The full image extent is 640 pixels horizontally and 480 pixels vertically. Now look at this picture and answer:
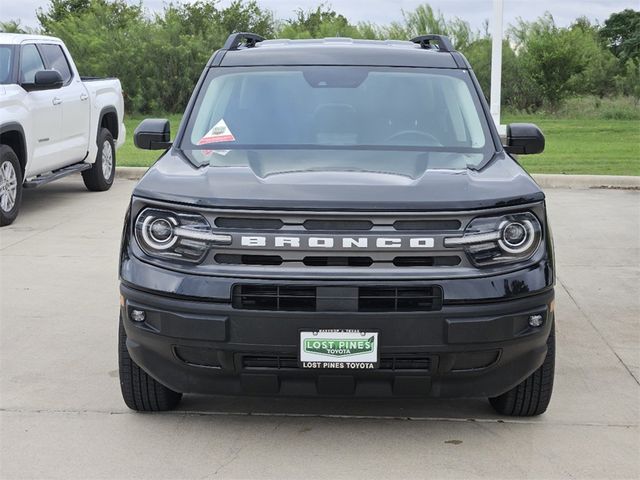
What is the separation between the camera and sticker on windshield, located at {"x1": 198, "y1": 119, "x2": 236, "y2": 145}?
5.30 meters

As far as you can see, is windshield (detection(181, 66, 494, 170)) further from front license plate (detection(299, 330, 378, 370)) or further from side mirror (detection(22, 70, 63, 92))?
side mirror (detection(22, 70, 63, 92))

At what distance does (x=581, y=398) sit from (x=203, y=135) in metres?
2.28

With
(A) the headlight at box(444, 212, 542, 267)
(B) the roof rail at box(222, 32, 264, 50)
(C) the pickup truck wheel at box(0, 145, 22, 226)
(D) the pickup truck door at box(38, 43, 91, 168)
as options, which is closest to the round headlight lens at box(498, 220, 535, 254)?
(A) the headlight at box(444, 212, 542, 267)

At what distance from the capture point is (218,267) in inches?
168

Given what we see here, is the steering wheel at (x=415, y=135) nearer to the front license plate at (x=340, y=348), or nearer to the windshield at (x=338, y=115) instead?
the windshield at (x=338, y=115)

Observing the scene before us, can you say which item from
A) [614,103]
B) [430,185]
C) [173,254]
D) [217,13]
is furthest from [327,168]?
[217,13]

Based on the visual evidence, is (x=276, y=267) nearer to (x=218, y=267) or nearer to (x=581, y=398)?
(x=218, y=267)

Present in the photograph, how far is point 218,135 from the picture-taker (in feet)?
17.5

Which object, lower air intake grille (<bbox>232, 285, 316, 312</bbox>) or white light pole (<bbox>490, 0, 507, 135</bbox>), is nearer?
lower air intake grille (<bbox>232, 285, 316, 312</bbox>)

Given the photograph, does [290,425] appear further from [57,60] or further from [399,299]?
[57,60]

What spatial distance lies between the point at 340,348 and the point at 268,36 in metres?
30.0

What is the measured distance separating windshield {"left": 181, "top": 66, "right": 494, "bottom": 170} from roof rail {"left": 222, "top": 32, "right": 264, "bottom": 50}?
1.07 ft

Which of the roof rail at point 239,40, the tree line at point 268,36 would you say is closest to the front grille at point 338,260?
the roof rail at point 239,40

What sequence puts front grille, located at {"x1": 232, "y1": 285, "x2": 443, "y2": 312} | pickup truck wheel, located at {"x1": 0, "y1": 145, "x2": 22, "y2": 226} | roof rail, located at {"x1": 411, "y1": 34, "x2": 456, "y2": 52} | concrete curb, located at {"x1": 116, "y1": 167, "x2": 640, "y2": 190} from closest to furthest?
front grille, located at {"x1": 232, "y1": 285, "x2": 443, "y2": 312}
roof rail, located at {"x1": 411, "y1": 34, "x2": 456, "y2": 52}
pickup truck wheel, located at {"x1": 0, "y1": 145, "x2": 22, "y2": 226}
concrete curb, located at {"x1": 116, "y1": 167, "x2": 640, "y2": 190}
